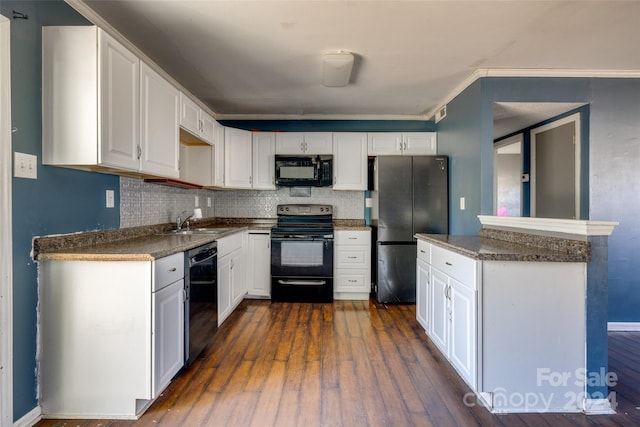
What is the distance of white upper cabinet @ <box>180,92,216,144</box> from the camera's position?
249 centimetres

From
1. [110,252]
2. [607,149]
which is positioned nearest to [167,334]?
[110,252]

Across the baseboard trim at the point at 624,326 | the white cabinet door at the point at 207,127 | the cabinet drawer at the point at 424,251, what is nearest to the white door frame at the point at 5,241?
the white cabinet door at the point at 207,127

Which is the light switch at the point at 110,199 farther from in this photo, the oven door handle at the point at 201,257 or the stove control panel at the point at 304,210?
the stove control panel at the point at 304,210

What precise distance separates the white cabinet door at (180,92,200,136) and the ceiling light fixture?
47.0 inches

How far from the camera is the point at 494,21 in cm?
195

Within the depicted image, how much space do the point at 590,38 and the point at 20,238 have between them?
3.72 meters

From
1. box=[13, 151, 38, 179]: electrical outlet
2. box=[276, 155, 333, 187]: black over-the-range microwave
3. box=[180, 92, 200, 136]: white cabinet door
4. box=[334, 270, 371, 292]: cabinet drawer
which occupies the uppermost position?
box=[180, 92, 200, 136]: white cabinet door

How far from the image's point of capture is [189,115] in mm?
2604

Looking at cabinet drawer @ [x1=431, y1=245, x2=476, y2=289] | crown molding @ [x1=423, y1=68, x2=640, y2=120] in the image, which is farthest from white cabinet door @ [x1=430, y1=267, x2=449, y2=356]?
crown molding @ [x1=423, y1=68, x2=640, y2=120]

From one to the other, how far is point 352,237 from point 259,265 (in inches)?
46.0

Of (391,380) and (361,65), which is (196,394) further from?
(361,65)

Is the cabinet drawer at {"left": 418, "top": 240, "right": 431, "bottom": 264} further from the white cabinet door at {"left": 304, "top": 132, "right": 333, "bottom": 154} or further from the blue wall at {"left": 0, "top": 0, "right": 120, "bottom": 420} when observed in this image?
the blue wall at {"left": 0, "top": 0, "right": 120, "bottom": 420}

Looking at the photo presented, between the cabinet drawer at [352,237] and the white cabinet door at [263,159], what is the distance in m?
1.04

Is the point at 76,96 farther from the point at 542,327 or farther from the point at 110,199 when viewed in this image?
the point at 542,327
